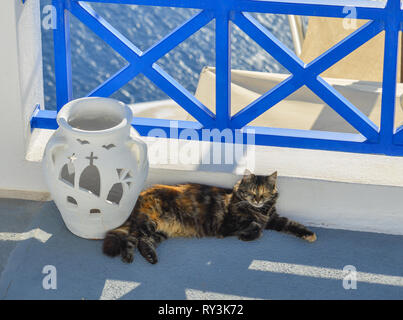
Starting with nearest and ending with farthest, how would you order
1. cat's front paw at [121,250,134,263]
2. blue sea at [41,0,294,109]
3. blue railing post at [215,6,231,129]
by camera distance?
cat's front paw at [121,250,134,263] → blue railing post at [215,6,231,129] → blue sea at [41,0,294,109]

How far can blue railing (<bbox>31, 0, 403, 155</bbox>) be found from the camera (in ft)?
11.5

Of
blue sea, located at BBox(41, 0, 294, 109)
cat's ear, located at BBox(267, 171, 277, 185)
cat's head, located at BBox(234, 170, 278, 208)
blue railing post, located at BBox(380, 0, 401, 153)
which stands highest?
blue railing post, located at BBox(380, 0, 401, 153)

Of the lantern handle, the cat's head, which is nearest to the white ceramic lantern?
the lantern handle

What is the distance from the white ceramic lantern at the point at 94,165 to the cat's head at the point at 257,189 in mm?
447

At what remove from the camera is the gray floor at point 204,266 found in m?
3.30

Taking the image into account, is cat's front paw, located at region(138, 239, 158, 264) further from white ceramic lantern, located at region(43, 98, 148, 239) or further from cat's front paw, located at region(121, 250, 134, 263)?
white ceramic lantern, located at region(43, 98, 148, 239)

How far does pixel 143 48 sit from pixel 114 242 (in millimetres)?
9580

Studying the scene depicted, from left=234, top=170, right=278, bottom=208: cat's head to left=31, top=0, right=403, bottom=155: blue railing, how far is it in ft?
0.71

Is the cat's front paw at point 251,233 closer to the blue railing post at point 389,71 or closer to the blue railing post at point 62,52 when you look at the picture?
the blue railing post at point 389,71

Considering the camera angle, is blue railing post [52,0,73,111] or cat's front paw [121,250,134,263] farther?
blue railing post [52,0,73,111]

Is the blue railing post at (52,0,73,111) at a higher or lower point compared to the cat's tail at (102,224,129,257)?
higher

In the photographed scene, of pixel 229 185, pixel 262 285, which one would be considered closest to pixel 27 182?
pixel 229 185
